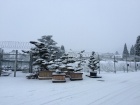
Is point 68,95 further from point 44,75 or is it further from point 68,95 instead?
point 44,75

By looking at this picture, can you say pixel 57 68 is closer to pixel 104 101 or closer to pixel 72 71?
pixel 72 71

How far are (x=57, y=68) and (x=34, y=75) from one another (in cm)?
196

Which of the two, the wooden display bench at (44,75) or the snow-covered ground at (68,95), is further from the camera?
the wooden display bench at (44,75)

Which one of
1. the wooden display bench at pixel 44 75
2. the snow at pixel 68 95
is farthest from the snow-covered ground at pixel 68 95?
the wooden display bench at pixel 44 75

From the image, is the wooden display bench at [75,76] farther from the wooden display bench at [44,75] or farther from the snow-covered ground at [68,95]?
the snow-covered ground at [68,95]

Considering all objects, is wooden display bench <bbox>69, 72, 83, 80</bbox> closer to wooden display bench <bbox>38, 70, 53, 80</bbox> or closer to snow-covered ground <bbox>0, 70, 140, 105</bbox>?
wooden display bench <bbox>38, 70, 53, 80</bbox>

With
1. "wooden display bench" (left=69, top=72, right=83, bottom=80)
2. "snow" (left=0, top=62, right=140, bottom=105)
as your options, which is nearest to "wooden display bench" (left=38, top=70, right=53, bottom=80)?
"wooden display bench" (left=69, top=72, right=83, bottom=80)

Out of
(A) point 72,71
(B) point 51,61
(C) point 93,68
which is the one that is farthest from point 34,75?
(C) point 93,68

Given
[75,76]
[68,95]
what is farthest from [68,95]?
[75,76]

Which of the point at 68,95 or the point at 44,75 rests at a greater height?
the point at 44,75

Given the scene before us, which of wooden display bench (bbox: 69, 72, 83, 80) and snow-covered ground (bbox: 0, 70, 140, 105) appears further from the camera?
wooden display bench (bbox: 69, 72, 83, 80)

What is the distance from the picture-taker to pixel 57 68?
12039 millimetres

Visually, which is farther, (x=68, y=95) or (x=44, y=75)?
(x=44, y=75)

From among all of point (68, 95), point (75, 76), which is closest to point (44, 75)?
point (75, 76)
